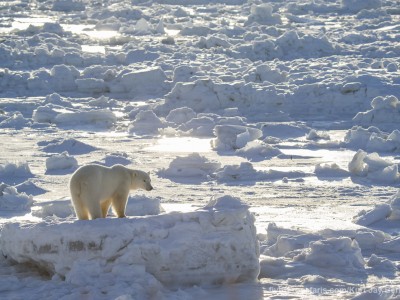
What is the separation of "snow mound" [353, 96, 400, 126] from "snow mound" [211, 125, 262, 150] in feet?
7.19

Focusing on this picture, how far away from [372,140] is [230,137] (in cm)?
176

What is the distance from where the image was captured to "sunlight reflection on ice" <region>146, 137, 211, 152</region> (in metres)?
11.8

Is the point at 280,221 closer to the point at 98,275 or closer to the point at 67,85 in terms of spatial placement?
the point at 98,275

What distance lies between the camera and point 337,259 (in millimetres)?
6277

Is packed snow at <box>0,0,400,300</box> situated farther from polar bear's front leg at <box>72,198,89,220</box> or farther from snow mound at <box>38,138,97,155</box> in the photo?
polar bear's front leg at <box>72,198,89,220</box>

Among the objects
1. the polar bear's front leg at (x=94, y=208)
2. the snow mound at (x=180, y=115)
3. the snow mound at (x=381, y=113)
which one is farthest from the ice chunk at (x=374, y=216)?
the snow mound at (x=180, y=115)

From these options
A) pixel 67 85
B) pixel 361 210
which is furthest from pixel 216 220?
pixel 67 85

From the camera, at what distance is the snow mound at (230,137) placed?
11.6 metres

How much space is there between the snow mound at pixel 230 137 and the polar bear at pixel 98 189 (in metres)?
5.25

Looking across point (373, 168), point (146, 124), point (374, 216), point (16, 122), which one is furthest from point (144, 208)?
point (16, 122)

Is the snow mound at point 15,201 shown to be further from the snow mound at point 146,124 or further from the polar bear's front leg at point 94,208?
the snow mound at point 146,124

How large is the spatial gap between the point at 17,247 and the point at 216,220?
131cm

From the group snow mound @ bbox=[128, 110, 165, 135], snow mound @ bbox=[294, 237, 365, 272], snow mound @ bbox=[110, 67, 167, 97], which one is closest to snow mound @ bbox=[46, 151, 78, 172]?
snow mound @ bbox=[128, 110, 165, 135]

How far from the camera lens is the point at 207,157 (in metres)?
11.2
